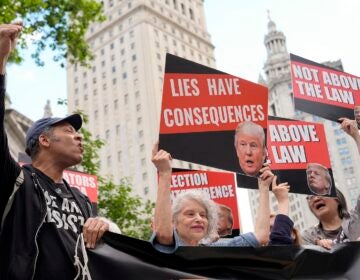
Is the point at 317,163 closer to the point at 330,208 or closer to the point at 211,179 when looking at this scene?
the point at 330,208

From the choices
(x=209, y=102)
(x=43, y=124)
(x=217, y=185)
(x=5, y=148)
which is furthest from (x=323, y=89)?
(x=5, y=148)

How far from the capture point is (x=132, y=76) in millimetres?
63094

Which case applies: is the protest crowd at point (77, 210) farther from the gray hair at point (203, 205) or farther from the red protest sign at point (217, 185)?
the red protest sign at point (217, 185)

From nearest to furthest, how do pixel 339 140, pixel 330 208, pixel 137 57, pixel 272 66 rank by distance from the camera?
pixel 330 208 → pixel 137 57 → pixel 339 140 → pixel 272 66

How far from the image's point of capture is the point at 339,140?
281ft

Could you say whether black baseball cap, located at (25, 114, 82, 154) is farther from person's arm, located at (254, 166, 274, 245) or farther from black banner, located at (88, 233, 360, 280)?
person's arm, located at (254, 166, 274, 245)

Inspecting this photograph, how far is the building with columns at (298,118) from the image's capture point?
3248 inches

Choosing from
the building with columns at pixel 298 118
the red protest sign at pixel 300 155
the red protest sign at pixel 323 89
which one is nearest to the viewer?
the red protest sign at pixel 300 155

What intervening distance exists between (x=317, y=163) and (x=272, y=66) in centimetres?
10279

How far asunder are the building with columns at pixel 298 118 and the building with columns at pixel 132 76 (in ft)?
59.0

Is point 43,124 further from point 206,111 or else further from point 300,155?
point 300,155

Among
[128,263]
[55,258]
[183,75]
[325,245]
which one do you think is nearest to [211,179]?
[183,75]

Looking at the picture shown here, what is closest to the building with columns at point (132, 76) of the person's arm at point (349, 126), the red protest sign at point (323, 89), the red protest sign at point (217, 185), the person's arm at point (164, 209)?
the red protest sign at point (217, 185)

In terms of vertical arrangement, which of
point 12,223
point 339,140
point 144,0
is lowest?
point 12,223
